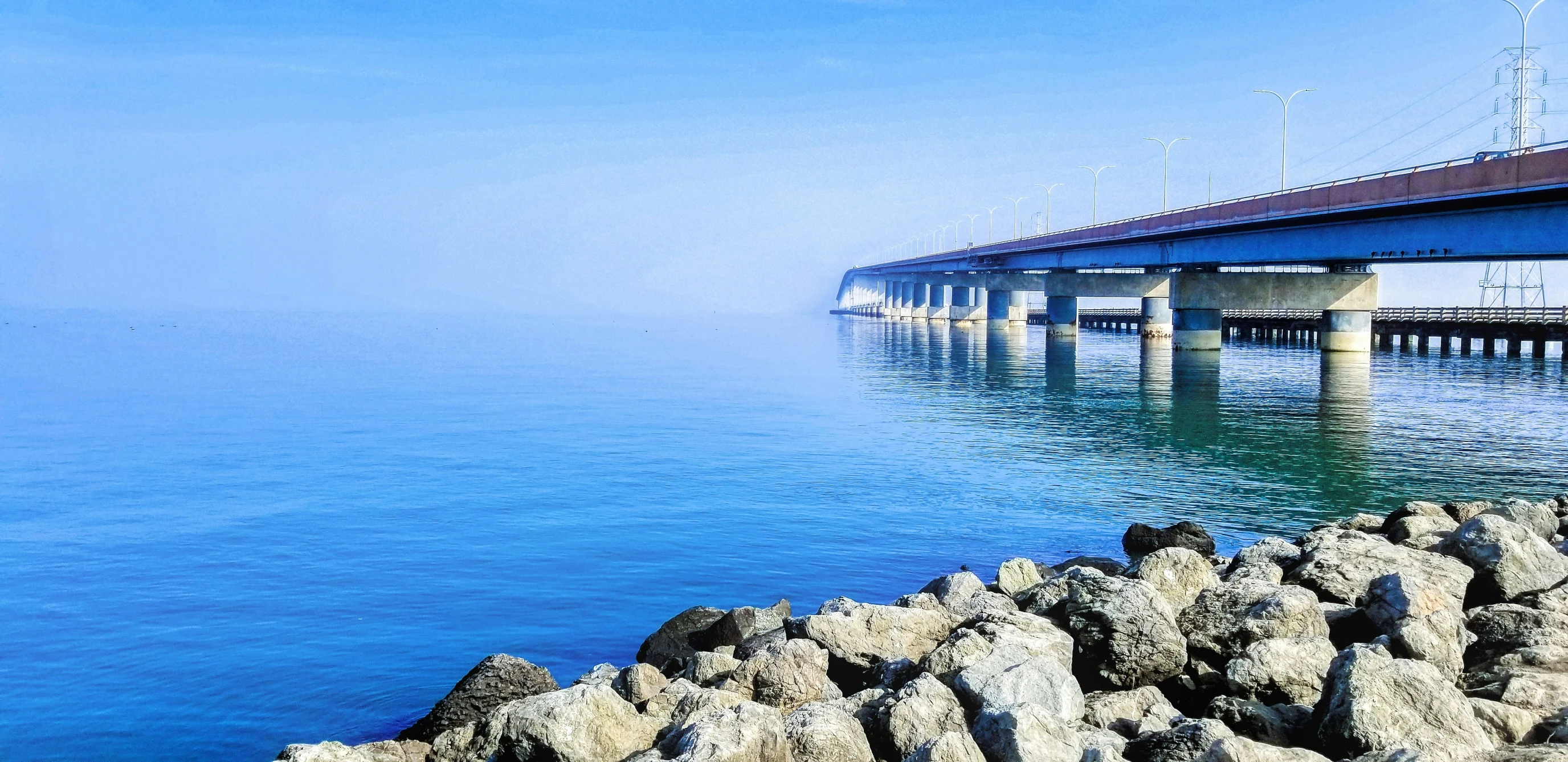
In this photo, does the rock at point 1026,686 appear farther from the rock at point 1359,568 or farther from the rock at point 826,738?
the rock at point 1359,568

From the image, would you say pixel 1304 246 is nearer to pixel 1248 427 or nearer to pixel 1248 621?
pixel 1248 427

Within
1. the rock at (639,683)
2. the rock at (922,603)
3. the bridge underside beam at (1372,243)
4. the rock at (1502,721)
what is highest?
the bridge underside beam at (1372,243)

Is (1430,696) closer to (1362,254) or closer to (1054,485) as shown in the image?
(1054,485)

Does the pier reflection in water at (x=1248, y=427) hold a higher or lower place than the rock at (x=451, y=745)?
lower

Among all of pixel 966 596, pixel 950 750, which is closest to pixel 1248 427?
pixel 966 596

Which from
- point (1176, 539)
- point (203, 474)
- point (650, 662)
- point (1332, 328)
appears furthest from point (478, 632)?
point (1332, 328)

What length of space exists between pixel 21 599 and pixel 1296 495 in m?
23.6

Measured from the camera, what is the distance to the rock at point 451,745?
11.2 metres

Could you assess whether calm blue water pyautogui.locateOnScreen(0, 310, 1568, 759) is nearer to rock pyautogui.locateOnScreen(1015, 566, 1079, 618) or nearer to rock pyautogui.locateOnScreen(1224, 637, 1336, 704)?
rock pyautogui.locateOnScreen(1015, 566, 1079, 618)

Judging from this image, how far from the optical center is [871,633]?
1293 cm

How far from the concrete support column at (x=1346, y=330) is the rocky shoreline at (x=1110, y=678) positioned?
234 feet

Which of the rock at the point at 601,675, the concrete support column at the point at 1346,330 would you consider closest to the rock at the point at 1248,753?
the rock at the point at 601,675

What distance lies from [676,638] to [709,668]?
107 inches

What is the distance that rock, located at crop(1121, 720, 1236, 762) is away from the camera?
8.95 m
